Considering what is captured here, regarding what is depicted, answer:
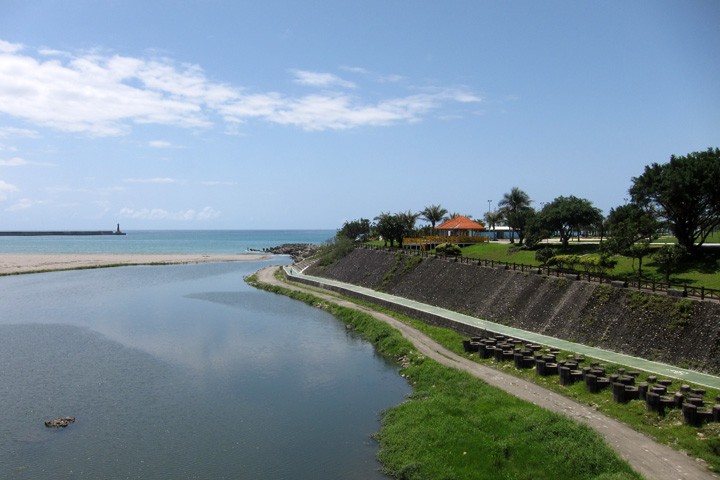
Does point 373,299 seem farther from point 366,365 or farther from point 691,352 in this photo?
point 691,352

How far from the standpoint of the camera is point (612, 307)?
110 ft

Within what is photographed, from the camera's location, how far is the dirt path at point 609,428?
17797mm

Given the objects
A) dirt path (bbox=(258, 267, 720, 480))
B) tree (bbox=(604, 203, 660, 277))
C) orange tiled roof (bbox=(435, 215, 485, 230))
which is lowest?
dirt path (bbox=(258, 267, 720, 480))

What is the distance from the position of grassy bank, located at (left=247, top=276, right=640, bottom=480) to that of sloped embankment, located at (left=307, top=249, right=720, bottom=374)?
9.02m

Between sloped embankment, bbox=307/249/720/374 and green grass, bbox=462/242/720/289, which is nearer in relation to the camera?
sloped embankment, bbox=307/249/720/374

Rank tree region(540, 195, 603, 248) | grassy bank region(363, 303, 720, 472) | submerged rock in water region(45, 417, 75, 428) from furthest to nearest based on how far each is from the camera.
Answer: tree region(540, 195, 603, 248) < submerged rock in water region(45, 417, 75, 428) < grassy bank region(363, 303, 720, 472)

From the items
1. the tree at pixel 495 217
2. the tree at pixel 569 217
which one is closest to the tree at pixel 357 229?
the tree at pixel 495 217

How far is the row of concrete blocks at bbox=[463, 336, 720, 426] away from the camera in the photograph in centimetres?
2079

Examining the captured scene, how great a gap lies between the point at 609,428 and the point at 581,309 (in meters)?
14.7

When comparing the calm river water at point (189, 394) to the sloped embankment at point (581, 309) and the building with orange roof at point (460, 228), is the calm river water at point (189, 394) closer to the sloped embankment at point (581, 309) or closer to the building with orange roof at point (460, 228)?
the sloped embankment at point (581, 309)

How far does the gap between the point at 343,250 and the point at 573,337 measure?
53.8 metres

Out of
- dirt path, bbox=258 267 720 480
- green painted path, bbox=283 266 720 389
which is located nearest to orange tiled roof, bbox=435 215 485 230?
green painted path, bbox=283 266 720 389

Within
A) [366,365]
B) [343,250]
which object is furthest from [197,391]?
[343,250]

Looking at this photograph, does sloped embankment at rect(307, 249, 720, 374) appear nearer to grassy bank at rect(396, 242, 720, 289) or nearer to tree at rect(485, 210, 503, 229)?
grassy bank at rect(396, 242, 720, 289)
